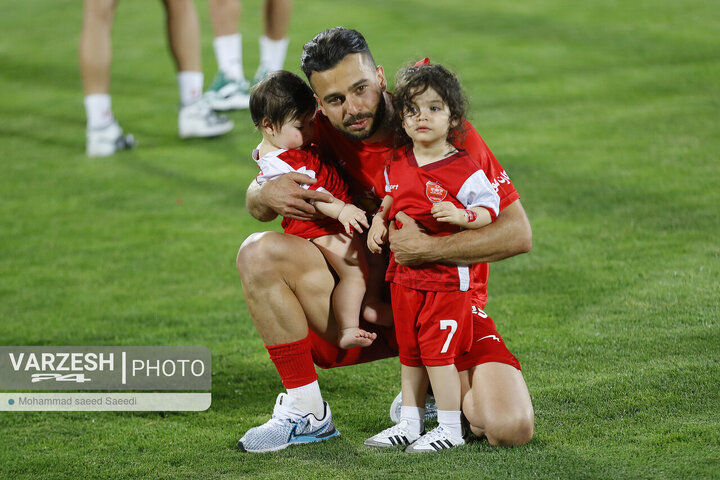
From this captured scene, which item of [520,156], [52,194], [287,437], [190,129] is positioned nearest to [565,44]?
[520,156]

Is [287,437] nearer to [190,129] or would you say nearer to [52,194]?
[52,194]

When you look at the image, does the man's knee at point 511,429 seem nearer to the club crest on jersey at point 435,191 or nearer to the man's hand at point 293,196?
the club crest on jersey at point 435,191

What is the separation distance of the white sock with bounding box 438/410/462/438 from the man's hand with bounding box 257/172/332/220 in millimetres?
710

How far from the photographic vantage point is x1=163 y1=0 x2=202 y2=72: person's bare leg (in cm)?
632

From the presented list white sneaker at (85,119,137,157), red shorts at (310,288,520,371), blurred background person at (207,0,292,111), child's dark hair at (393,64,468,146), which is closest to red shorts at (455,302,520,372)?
red shorts at (310,288,520,371)

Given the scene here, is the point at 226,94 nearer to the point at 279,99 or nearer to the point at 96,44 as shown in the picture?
the point at 96,44

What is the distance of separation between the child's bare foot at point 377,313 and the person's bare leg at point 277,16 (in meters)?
4.54

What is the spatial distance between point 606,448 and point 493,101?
465 cm

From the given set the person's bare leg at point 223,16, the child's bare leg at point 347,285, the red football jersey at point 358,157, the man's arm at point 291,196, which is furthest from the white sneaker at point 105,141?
the child's bare leg at point 347,285

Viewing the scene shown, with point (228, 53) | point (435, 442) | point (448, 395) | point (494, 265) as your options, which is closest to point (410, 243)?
point (448, 395)

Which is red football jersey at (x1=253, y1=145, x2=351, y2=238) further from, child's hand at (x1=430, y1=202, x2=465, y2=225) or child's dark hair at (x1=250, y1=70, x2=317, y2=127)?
child's hand at (x1=430, y1=202, x2=465, y2=225)

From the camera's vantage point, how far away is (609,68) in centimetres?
726

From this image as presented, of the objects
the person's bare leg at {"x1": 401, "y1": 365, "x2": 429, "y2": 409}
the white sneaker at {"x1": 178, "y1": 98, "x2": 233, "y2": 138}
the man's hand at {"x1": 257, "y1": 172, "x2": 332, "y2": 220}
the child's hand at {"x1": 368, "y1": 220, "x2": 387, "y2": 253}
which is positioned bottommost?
the person's bare leg at {"x1": 401, "y1": 365, "x2": 429, "y2": 409}

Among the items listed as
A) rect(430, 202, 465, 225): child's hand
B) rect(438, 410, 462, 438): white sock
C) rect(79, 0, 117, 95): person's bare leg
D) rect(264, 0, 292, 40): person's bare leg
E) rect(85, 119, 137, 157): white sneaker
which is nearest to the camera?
rect(430, 202, 465, 225): child's hand
